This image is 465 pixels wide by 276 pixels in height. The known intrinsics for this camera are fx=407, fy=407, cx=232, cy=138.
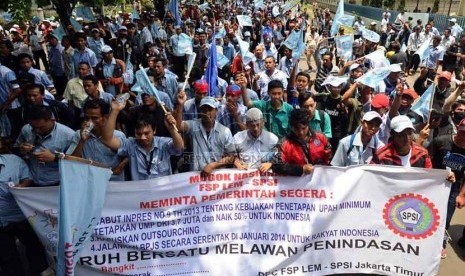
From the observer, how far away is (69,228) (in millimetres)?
3336

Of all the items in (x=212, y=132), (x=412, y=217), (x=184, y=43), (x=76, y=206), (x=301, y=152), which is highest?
(x=184, y=43)

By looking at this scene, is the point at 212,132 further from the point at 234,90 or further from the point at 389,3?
the point at 389,3

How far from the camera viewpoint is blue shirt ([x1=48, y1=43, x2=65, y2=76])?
960 cm

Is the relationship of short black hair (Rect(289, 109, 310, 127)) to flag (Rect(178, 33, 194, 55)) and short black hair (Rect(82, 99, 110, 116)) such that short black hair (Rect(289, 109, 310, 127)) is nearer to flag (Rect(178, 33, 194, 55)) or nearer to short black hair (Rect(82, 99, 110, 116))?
short black hair (Rect(82, 99, 110, 116))

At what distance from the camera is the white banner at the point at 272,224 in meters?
3.85

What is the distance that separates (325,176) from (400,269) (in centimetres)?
112

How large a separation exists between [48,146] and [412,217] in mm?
3536

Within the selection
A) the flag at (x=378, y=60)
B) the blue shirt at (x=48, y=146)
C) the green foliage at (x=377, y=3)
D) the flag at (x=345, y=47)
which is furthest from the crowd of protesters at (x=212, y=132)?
the green foliage at (x=377, y=3)

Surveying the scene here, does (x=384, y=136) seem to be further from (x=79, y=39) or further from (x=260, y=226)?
(x=79, y=39)

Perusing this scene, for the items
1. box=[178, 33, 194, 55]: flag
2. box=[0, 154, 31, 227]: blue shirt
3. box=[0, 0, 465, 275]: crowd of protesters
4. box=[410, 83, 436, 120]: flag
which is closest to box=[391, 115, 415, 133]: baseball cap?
box=[0, 0, 465, 275]: crowd of protesters

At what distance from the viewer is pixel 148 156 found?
13.0 feet

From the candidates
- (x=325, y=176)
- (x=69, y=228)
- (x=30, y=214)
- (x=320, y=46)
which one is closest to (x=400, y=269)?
(x=325, y=176)

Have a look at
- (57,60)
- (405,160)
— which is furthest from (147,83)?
(57,60)

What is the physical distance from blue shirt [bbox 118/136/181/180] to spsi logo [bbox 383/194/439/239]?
215 cm
